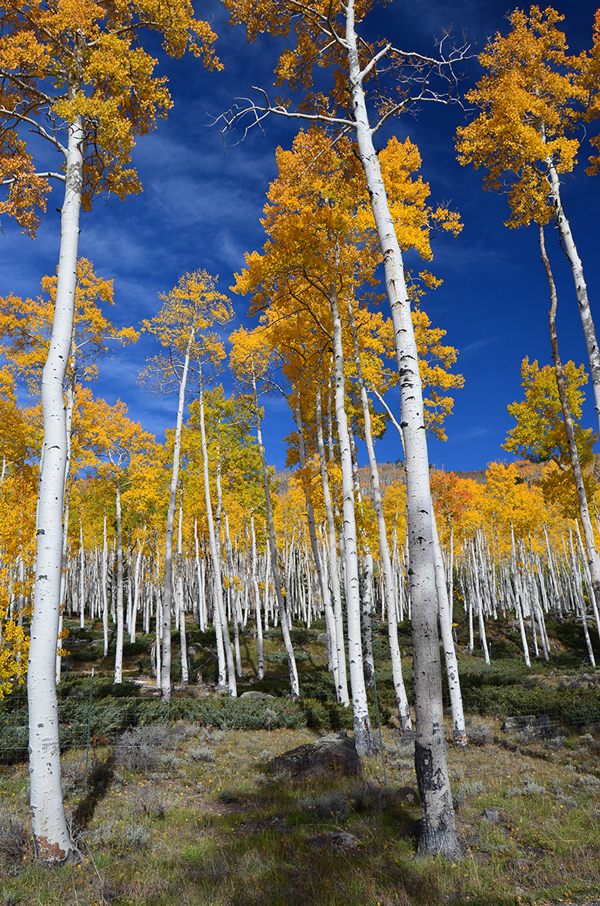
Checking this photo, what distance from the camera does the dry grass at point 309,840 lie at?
358 centimetres

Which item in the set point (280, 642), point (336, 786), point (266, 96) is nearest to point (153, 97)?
point (266, 96)

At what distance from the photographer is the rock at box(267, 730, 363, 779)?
7266mm

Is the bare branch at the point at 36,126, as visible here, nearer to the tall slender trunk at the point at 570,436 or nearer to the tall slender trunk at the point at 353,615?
the tall slender trunk at the point at 353,615

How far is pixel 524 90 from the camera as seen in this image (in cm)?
891

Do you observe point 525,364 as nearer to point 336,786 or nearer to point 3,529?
point 336,786

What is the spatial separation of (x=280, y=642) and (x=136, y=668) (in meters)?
8.89

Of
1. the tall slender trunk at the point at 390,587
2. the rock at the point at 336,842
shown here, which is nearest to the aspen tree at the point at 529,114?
the tall slender trunk at the point at 390,587

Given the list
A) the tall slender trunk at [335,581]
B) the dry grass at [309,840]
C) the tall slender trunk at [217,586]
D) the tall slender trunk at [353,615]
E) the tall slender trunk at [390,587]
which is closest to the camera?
the dry grass at [309,840]

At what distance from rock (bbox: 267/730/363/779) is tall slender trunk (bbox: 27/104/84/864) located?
13.4 feet

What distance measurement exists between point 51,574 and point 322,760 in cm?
540

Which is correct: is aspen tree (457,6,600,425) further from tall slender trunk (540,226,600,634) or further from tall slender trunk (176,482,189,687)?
tall slender trunk (176,482,189,687)

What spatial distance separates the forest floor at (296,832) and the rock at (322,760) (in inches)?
9.4

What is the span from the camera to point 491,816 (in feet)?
16.8

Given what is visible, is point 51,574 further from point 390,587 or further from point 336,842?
point 390,587
